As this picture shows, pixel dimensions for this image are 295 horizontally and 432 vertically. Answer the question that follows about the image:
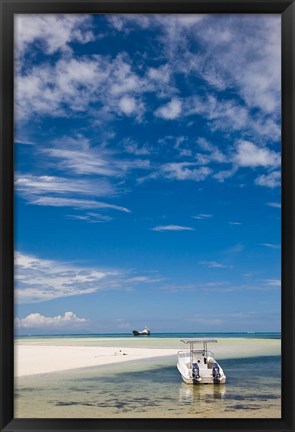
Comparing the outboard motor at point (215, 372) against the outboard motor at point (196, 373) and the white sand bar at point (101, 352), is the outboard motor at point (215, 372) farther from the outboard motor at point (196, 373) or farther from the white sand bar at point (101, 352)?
the white sand bar at point (101, 352)

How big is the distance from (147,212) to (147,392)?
4737 millimetres

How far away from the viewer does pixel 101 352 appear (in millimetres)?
7523

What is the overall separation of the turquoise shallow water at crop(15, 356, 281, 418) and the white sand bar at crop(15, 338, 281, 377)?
142 mm

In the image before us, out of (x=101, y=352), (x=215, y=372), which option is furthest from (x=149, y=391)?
(x=101, y=352)

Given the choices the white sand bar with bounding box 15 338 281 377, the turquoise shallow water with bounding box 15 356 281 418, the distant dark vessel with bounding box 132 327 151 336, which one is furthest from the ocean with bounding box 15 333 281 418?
the distant dark vessel with bounding box 132 327 151 336

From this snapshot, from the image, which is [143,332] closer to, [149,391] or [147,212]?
[147,212]

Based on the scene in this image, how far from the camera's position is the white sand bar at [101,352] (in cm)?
655

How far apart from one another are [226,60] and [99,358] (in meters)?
5.16

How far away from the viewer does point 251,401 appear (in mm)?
5027

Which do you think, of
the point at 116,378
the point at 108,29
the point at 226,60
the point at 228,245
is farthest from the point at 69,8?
the point at 228,245

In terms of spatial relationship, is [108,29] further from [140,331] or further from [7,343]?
[140,331]

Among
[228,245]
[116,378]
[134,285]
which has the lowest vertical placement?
[116,378]

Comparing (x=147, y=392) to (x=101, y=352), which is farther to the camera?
(x=101, y=352)

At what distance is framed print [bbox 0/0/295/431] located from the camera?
129cm
